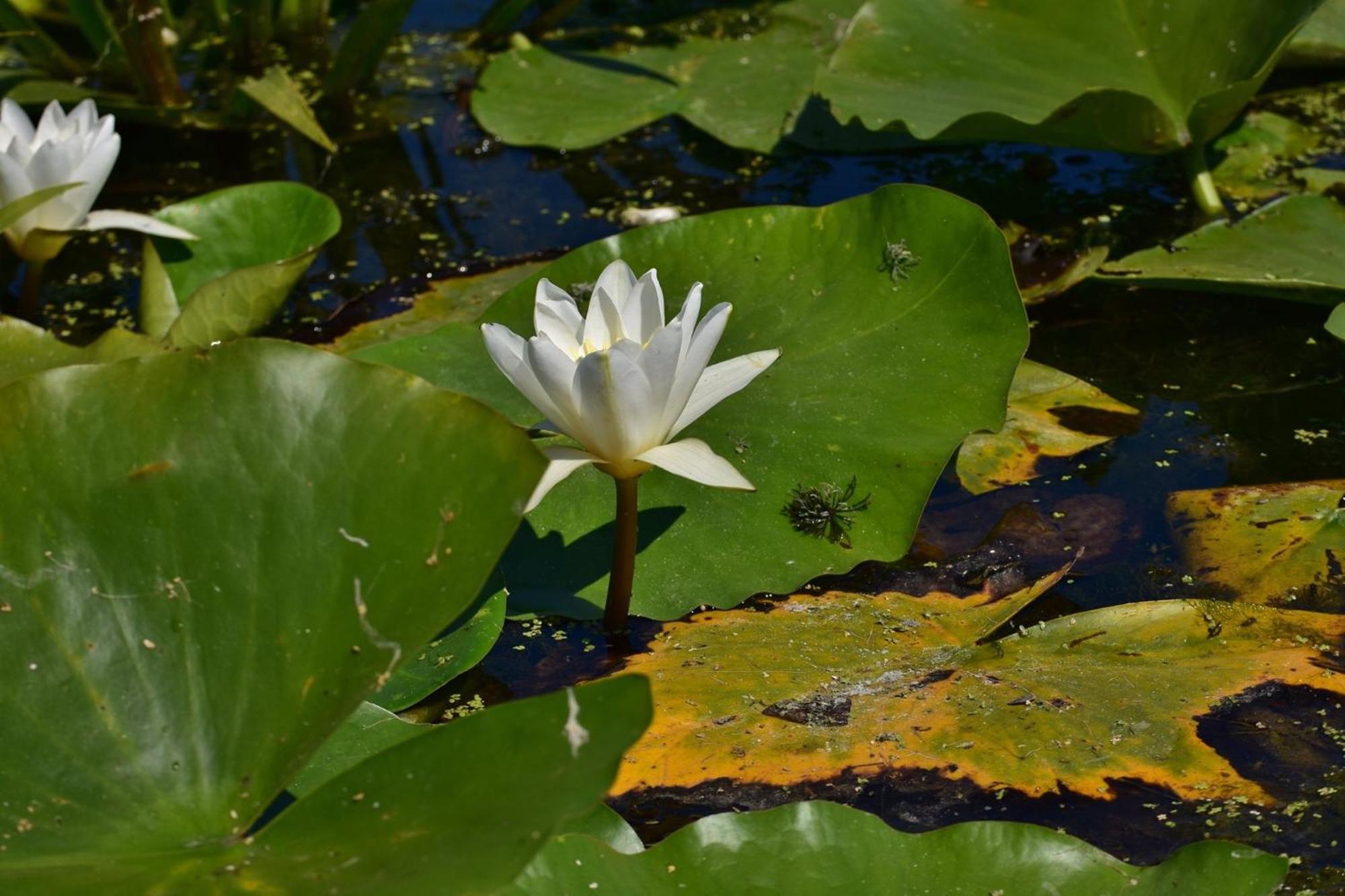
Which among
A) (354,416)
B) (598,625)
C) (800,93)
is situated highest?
(354,416)

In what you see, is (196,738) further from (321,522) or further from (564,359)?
(564,359)

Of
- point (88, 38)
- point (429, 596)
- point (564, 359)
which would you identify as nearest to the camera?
point (429, 596)

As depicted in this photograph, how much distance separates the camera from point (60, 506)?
1.34 m

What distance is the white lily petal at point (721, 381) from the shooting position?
158cm

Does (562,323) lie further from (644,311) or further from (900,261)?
(900,261)

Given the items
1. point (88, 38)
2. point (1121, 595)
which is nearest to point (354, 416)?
point (1121, 595)

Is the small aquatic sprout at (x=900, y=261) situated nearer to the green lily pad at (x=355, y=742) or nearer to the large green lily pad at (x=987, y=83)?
the large green lily pad at (x=987, y=83)

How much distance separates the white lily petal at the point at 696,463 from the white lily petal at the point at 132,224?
1372mm

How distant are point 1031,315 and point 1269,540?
0.81 meters

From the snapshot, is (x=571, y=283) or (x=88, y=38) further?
(x=88, y=38)

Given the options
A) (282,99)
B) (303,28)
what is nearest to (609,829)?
(282,99)

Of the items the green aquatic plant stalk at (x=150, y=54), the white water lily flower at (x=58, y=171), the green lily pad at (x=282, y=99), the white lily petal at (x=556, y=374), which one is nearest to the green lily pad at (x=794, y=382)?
the white lily petal at (x=556, y=374)

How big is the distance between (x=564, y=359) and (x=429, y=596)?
328 millimetres

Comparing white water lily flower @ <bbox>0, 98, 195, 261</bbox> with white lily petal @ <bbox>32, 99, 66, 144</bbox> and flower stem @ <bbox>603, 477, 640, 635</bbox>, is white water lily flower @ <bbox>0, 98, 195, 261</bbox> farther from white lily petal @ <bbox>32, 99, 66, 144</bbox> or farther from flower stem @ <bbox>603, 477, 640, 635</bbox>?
flower stem @ <bbox>603, 477, 640, 635</bbox>
